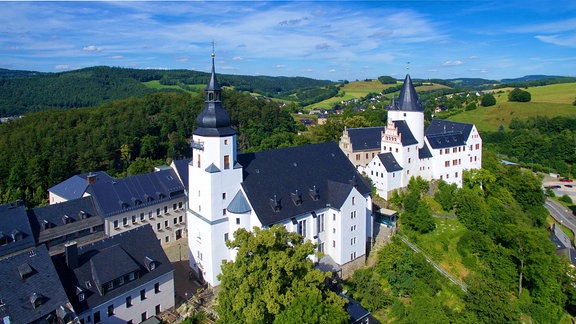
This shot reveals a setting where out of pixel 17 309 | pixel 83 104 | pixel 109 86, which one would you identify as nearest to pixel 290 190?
pixel 17 309

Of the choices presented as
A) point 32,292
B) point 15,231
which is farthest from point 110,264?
point 15,231

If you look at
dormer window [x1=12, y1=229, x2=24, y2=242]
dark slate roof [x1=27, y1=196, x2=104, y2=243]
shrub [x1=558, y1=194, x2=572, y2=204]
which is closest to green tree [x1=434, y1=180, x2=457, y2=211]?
shrub [x1=558, y1=194, x2=572, y2=204]

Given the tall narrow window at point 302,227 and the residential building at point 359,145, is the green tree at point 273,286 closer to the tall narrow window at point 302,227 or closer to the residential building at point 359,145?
the tall narrow window at point 302,227

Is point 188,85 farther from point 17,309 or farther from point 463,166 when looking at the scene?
point 17,309

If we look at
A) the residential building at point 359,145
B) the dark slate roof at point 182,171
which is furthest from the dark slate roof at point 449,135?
the dark slate roof at point 182,171

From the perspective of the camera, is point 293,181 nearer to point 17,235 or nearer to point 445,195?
point 445,195

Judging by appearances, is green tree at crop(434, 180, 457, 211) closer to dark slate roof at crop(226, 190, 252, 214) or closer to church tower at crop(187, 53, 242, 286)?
dark slate roof at crop(226, 190, 252, 214)
